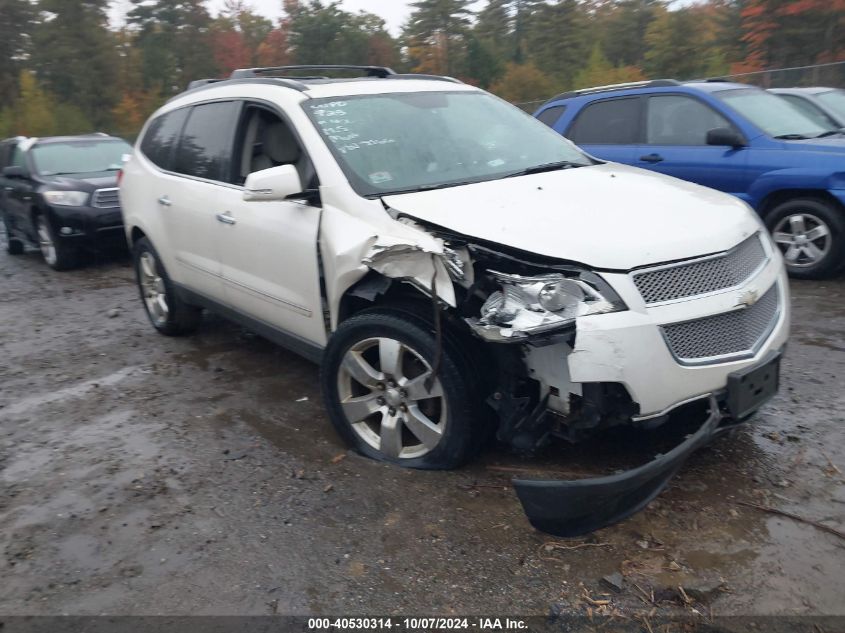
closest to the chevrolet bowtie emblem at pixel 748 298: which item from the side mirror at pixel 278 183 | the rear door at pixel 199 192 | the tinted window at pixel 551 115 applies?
the side mirror at pixel 278 183

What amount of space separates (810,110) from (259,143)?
578 centimetres

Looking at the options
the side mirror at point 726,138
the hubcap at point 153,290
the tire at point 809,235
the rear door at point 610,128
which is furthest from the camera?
the rear door at point 610,128

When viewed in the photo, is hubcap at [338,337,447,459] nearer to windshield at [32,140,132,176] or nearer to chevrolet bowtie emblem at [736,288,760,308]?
chevrolet bowtie emblem at [736,288,760,308]

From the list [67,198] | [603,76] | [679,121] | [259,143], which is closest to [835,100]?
[679,121]

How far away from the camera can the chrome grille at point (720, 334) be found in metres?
2.94

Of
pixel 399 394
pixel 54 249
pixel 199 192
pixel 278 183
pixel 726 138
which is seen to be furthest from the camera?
pixel 54 249

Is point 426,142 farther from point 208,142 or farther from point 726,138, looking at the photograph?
point 726,138

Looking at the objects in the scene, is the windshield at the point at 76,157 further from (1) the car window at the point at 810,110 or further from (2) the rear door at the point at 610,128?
(1) the car window at the point at 810,110

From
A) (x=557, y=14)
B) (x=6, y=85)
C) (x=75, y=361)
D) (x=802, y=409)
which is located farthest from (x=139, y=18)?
(x=802, y=409)

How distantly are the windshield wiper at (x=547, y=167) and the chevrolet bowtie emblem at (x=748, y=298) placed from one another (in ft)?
4.54

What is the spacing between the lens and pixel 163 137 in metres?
5.73

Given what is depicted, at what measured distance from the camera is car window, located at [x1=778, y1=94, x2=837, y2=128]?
724 centimetres

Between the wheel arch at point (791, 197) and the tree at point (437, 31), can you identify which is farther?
the tree at point (437, 31)

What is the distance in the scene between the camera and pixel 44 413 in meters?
4.81
